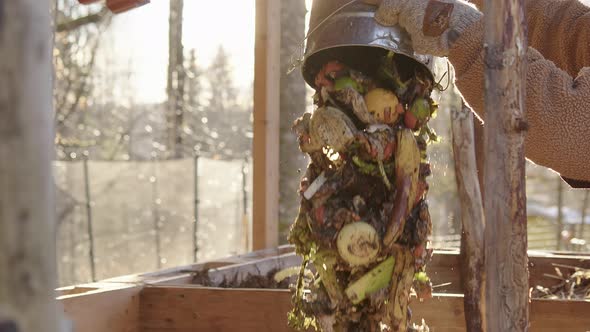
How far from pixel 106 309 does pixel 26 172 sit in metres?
1.73

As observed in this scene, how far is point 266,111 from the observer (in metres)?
3.69

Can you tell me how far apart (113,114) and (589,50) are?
13.9 metres

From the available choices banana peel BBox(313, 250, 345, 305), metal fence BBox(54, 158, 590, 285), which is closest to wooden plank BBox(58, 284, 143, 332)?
banana peel BBox(313, 250, 345, 305)

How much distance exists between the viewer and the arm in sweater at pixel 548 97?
6.32ft

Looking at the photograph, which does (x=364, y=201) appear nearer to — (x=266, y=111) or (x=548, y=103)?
(x=548, y=103)

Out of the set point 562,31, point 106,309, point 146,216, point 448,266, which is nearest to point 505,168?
point 562,31

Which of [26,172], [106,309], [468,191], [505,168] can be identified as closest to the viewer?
[26,172]

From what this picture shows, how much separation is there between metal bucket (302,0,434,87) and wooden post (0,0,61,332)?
112cm

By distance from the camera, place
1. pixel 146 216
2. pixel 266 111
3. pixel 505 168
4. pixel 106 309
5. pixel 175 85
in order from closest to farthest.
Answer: pixel 505 168 < pixel 106 309 < pixel 266 111 < pixel 146 216 < pixel 175 85

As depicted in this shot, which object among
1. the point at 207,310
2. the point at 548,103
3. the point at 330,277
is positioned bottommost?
the point at 207,310

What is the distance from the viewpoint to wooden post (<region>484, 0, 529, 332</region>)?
5.73 ft

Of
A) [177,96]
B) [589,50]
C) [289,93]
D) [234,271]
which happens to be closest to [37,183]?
[589,50]

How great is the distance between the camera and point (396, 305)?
6.70 feet

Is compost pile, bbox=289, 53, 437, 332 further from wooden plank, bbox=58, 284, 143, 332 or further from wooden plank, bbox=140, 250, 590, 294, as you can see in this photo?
wooden plank, bbox=140, 250, 590, 294
